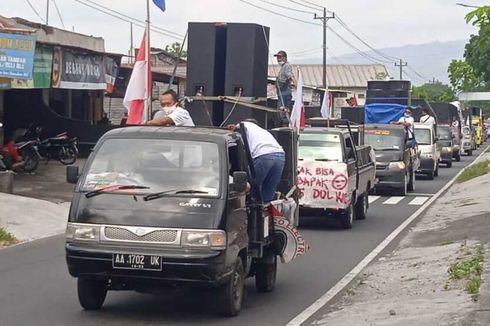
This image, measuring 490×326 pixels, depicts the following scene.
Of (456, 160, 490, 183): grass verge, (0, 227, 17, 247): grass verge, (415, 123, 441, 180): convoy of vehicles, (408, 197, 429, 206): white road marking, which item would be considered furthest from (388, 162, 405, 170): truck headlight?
(0, 227, 17, 247): grass verge

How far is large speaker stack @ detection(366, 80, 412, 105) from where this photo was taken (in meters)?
37.2

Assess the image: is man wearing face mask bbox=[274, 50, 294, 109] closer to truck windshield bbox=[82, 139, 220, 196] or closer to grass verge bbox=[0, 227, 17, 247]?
grass verge bbox=[0, 227, 17, 247]

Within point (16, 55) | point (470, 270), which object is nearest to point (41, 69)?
point (16, 55)

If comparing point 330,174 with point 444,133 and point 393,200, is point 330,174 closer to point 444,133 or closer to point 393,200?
point 393,200

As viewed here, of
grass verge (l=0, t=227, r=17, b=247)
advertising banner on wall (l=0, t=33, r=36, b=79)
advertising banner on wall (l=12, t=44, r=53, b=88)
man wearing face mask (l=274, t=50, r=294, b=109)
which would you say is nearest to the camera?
grass verge (l=0, t=227, r=17, b=247)

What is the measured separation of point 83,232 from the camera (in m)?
9.09

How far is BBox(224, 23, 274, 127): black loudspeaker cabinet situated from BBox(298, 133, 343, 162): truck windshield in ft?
15.7

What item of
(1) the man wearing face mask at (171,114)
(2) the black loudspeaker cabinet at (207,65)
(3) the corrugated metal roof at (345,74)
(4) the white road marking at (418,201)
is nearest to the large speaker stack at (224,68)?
(2) the black loudspeaker cabinet at (207,65)

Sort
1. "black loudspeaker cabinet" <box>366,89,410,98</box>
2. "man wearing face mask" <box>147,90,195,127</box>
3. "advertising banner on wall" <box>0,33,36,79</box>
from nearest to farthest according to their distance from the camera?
"man wearing face mask" <box>147,90,195,127</box> < "advertising banner on wall" <box>0,33,36,79</box> < "black loudspeaker cabinet" <box>366,89,410,98</box>

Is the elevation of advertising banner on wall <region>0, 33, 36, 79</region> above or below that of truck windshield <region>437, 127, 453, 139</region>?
above

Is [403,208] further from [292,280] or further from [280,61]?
[292,280]

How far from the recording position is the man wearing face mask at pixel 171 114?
11008 mm

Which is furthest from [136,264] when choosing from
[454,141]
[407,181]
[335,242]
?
[454,141]

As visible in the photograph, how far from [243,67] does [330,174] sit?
4658 mm
